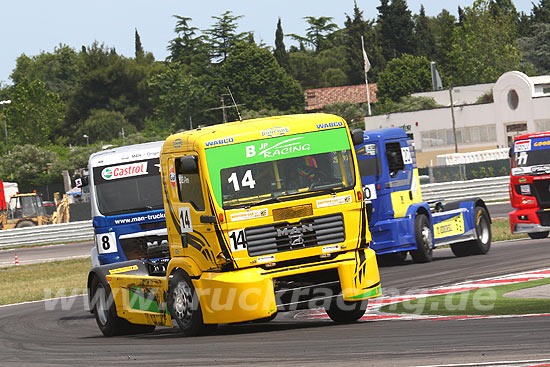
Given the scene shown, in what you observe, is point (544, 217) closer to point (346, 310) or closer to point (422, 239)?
point (422, 239)

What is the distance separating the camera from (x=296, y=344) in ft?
33.4

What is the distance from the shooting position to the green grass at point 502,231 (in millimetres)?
25217

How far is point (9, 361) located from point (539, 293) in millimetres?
7041

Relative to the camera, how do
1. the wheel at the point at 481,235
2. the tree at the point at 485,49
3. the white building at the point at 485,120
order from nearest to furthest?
the wheel at the point at 481,235
the white building at the point at 485,120
the tree at the point at 485,49

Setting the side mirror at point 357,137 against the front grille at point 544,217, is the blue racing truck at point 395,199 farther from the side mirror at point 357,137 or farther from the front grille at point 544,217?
the side mirror at point 357,137

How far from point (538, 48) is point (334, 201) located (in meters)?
130

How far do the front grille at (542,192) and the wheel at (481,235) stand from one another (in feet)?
5.62

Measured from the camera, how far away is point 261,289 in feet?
37.4

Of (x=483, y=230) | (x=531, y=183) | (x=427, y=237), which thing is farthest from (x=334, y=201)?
(x=531, y=183)

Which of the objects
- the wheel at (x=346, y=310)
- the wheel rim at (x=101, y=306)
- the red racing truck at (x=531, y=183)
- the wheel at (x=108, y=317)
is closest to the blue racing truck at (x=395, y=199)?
the red racing truck at (x=531, y=183)

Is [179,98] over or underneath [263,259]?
over

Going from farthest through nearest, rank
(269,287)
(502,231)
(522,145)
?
1. (502,231)
2. (522,145)
3. (269,287)

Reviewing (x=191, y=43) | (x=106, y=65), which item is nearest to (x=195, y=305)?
(x=106, y=65)

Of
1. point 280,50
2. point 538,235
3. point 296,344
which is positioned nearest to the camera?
point 296,344
